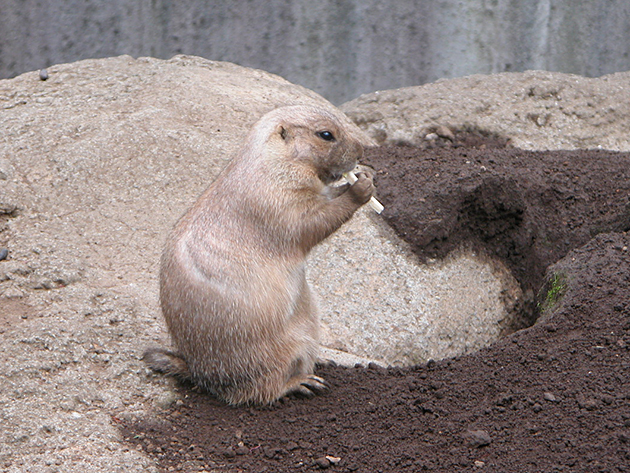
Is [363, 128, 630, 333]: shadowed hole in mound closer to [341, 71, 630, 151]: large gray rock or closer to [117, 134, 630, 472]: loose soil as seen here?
[117, 134, 630, 472]: loose soil

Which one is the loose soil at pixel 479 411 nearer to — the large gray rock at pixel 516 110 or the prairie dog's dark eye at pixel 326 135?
the prairie dog's dark eye at pixel 326 135

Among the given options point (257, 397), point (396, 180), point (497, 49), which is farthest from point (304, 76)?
point (257, 397)

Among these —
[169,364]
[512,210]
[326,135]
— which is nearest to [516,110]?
[512,210]

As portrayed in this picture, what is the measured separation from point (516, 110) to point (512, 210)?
7.52ft

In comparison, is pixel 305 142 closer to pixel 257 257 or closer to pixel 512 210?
pixel 257 257

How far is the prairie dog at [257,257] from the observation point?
4625 millimetres

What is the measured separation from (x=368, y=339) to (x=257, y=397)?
1737mm

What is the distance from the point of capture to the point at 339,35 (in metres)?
9.77

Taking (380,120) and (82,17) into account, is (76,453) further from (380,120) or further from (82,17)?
(82,17)

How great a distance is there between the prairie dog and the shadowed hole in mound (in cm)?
235

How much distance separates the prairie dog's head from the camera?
476cm

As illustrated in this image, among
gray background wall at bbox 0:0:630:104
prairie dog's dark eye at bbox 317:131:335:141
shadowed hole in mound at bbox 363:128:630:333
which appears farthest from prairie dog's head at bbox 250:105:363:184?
gray background wall at bbox 0:0:630:104

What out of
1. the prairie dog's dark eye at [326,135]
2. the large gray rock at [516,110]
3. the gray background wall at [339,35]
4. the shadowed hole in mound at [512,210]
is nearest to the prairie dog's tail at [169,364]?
the prairie dog's dark eye at [326,135]

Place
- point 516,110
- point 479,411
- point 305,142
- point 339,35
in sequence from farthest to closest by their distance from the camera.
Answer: point 339,35, point 516,110, point 305,142, point 479,411
